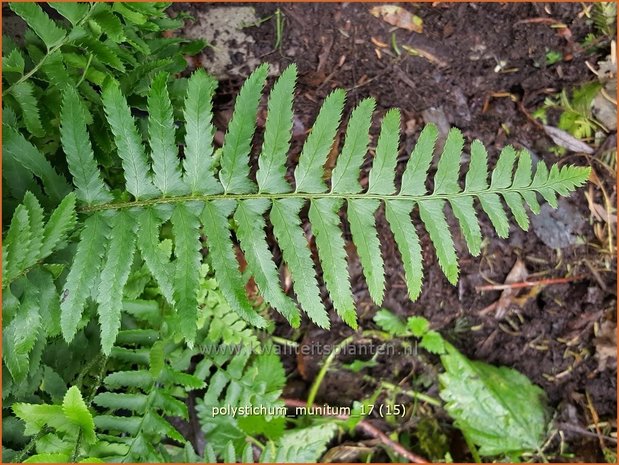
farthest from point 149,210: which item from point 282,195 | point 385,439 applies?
point 385,439

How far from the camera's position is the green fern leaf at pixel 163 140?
2094mm

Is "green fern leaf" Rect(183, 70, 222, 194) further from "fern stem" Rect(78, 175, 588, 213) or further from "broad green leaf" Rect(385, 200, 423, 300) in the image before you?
"broad green leaf" Rect(385, 200, 423, 300)

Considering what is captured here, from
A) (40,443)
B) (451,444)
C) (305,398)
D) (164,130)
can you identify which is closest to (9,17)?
(164,130)

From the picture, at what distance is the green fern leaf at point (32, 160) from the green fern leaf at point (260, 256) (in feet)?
2.26

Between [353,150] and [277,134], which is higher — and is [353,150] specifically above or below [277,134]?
below

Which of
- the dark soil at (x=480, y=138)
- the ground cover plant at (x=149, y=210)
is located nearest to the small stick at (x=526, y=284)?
the dark soil at (x=480, y=138)

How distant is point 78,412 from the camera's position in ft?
7.19

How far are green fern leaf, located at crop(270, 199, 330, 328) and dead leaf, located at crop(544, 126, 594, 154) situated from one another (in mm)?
2151

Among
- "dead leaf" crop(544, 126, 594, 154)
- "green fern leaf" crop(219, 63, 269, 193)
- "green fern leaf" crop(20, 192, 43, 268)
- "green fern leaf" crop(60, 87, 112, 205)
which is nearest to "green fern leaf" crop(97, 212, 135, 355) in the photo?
"green fern leaf" crop(60, 87, 112, 205)

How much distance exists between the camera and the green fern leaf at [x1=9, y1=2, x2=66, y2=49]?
6.93 feet

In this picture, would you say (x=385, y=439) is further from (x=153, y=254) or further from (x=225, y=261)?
(x=153, y=254)

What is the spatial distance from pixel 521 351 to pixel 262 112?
7.26 ft

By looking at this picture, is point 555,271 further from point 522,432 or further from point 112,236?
point 112,236

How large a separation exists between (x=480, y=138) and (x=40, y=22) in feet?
8.23
